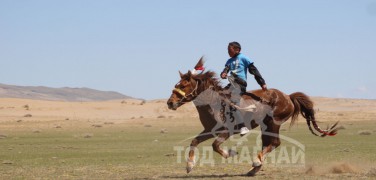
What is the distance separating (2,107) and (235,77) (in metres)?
59.4

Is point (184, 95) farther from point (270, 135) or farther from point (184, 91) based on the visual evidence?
point (270, 135)

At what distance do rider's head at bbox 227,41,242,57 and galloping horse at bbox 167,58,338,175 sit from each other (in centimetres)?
55

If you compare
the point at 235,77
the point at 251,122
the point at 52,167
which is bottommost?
the point at 52,167

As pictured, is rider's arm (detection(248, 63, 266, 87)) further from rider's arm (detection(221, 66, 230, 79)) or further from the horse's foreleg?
the horse's foreleg

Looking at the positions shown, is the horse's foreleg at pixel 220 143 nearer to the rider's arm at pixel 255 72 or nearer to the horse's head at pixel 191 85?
the horse's head at pixel 191 85

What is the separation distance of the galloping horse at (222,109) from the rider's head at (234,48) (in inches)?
21.5

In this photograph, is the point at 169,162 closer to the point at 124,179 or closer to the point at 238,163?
the point at 238,163

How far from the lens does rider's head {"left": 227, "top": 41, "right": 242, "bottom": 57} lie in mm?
13826

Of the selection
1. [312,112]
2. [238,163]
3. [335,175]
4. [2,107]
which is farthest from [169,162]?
[2,107]

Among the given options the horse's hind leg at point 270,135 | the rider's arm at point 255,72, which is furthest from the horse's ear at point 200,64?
the horse's hind leg at point 270,135

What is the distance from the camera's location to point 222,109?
13.5 meters

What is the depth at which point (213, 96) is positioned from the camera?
13625 mm

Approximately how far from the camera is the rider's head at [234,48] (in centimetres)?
1383

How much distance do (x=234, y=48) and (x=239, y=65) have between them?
35 centimetres
